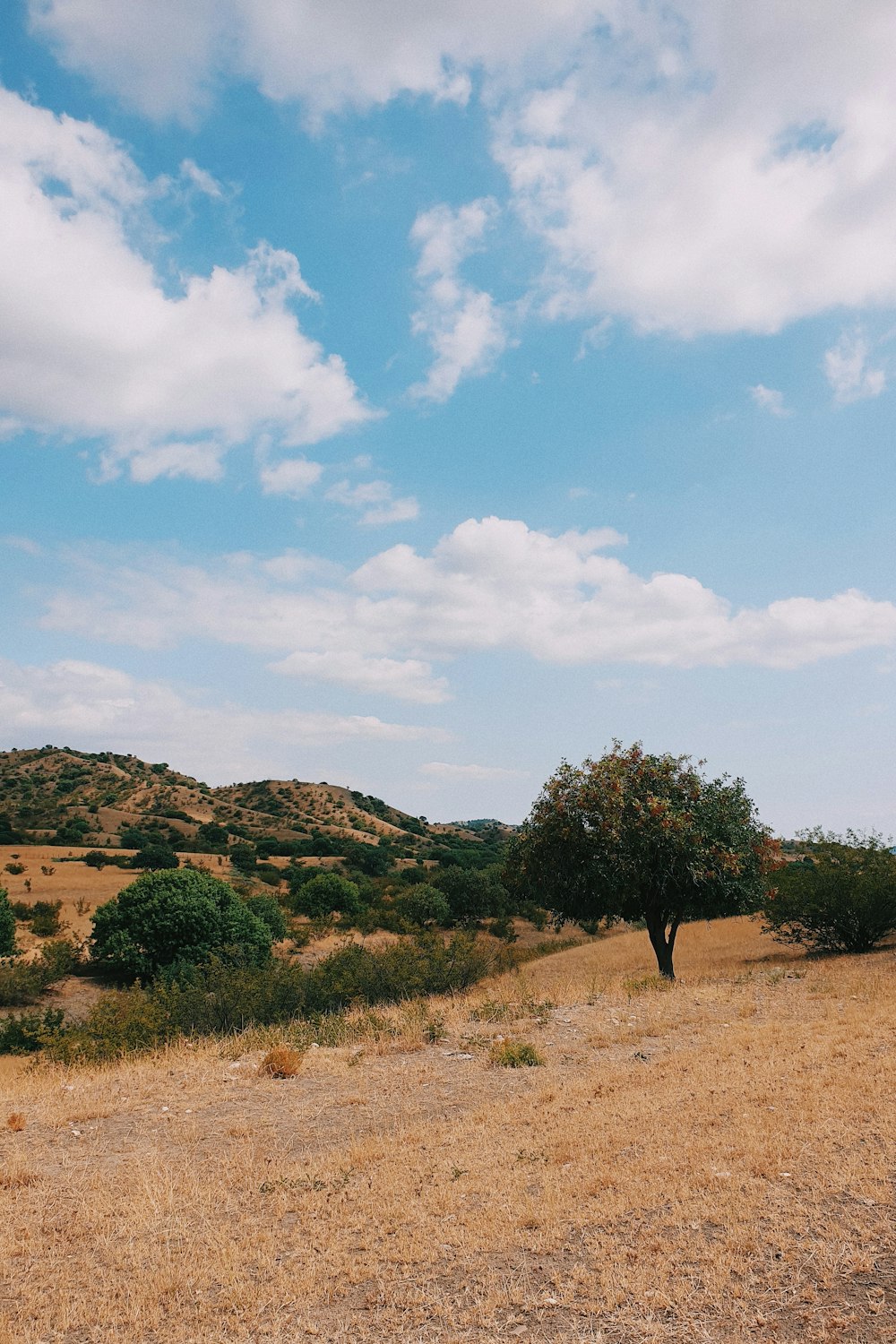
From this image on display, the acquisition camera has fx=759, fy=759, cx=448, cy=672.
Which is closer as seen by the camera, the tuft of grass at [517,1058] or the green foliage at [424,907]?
the tuft of grass at [517,1058]

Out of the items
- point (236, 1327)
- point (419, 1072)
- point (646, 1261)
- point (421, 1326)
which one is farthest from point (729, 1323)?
point (419, 1072)

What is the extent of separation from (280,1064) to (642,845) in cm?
1280

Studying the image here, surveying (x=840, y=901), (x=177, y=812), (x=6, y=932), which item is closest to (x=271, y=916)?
(x=6, y=932)

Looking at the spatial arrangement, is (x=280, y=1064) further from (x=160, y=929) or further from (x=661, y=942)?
(x=160, y=929)

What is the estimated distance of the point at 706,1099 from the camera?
10.3 m

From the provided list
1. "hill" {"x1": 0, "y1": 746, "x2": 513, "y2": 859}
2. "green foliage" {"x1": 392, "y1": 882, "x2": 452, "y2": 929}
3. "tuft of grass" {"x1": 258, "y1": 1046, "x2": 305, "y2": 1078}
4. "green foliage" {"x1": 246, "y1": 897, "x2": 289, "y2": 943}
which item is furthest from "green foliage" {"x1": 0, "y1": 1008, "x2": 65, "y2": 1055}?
"hill" {"x1": 0, "y1": 746, "x2": 513, "y2": 859}

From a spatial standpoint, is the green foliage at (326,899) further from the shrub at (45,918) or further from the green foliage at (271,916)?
the shrub at (45,918)

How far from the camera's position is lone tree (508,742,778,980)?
2295cm

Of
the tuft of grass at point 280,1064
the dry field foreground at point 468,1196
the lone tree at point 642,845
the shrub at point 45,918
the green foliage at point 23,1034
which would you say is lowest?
the green foliage at point 23,1034

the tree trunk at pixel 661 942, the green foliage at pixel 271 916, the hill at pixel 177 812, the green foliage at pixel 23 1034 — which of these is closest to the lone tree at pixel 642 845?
the tree trunk at pixel 661 942

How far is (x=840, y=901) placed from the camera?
29000 millimetres

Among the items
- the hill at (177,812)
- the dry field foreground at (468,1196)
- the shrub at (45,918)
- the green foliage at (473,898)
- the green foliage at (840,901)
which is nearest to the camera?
the dry field foreground at (468,1196)

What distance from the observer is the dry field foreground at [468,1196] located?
5906mm

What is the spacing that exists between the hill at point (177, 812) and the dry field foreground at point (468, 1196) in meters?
72.0
